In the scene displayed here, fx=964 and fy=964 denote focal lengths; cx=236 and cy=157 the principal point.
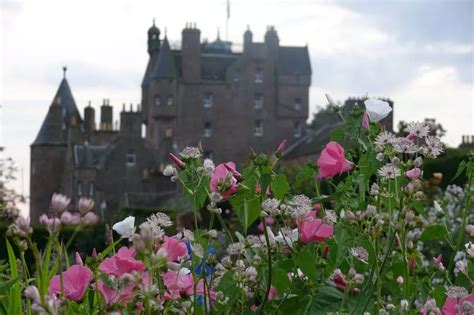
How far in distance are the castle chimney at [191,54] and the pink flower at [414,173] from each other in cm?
5862

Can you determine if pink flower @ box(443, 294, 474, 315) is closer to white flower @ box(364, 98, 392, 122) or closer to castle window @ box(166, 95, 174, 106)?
white flower @ box(364, 98, 392, 122)

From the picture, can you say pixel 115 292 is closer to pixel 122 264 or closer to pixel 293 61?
pixel 122 264

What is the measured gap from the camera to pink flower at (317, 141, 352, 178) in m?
3.28

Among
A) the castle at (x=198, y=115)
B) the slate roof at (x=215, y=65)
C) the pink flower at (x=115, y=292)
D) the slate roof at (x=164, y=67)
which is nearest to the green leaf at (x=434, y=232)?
the pink flower at (x=115, y=292)

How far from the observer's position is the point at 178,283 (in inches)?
117

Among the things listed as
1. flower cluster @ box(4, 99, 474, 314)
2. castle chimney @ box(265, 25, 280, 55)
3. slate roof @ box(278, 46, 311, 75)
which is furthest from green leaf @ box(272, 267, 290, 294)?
slate roof @ box(278, 46, 311, 75)

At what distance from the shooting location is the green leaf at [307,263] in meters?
2.87

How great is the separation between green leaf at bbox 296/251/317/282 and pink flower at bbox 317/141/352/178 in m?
0.47

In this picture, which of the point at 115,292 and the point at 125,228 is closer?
the point at 115,292

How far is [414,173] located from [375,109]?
0.28 meters

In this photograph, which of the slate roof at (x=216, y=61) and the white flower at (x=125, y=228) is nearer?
the white flower at (x=125, y=228)

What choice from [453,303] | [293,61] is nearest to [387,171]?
[453,303]

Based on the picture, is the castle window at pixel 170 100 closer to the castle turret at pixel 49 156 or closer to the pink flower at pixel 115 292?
the castle turret at pixel 49 156

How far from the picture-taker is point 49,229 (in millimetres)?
2068
